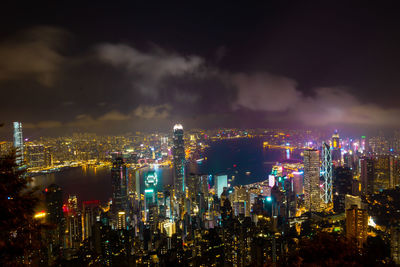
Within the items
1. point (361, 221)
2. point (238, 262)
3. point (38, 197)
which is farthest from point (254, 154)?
point (38, 197)

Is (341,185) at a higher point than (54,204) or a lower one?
lower

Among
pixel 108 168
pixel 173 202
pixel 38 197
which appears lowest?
pixel 173 202

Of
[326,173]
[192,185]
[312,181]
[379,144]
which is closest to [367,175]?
[326,173]

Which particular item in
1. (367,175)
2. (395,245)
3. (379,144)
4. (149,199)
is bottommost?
(149,199)

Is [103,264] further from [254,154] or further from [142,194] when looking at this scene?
[254,154]

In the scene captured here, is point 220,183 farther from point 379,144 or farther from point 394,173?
point 379,144

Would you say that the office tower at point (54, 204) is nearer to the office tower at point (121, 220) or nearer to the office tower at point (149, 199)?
the office tower at point (121, 220)

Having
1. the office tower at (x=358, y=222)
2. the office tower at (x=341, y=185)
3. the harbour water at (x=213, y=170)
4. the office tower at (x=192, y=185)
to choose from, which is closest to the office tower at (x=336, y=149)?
the harbour water at (x=213, y=170)

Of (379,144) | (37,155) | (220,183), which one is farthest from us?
(379,144)
